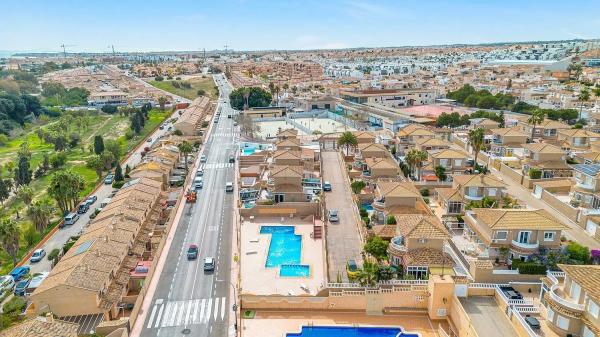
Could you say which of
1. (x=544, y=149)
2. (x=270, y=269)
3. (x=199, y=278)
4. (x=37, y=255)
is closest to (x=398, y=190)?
(x=270, y=269)

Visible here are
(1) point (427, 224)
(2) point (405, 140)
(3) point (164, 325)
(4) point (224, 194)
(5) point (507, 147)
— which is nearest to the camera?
(3) point (164, 325)

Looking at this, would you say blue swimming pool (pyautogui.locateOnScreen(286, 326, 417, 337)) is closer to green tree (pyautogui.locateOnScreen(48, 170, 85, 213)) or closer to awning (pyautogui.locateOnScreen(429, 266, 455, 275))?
awning (pyautogui.locateOnScreen(429, 266, 455, 275))

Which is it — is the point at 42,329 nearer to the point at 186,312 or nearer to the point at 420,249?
the point at 186,312

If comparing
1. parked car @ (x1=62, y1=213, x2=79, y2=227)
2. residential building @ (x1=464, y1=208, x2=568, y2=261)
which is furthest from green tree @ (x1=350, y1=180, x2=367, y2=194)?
parked car @ (x1=62, y1=213, x2=79, y2=227)

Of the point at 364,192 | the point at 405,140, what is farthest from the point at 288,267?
the point at 405,140

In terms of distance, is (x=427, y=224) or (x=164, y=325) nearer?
(x=164, y=325)

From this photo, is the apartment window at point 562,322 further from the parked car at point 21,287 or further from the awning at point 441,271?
the parked car at point 21,287

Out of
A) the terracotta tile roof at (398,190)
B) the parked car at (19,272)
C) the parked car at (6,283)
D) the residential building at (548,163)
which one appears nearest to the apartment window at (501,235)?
the terracotta tile roof at (398,190)

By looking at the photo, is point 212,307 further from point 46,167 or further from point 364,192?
point 46,167
